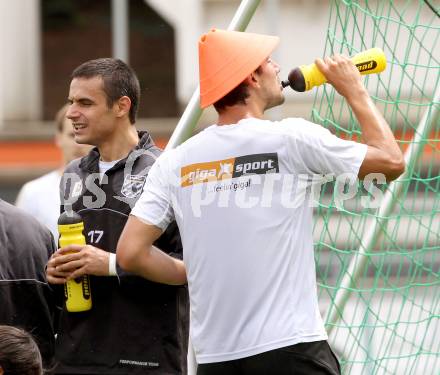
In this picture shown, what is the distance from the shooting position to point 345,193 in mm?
4074

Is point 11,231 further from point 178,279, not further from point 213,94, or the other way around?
point 213,94

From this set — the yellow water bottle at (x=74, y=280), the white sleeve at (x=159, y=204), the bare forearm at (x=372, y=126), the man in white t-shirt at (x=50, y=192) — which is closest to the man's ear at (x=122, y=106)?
the yellow water bottle at (x=74, y=280)

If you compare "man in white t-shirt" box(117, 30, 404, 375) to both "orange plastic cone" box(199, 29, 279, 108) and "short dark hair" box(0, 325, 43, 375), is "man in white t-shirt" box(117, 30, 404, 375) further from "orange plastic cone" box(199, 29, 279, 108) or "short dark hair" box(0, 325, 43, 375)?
"short dark hair" box(0, 325, 43, 375)

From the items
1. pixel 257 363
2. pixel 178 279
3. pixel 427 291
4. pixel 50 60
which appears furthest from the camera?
pixel 50 60

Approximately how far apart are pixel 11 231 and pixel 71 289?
13.8 inches

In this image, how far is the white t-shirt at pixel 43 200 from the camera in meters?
6.26

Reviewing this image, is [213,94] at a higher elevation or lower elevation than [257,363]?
higher

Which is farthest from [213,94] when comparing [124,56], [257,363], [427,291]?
[124,56]

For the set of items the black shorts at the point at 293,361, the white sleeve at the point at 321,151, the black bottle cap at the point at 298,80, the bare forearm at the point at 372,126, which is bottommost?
the black shorts at the point at 293,361

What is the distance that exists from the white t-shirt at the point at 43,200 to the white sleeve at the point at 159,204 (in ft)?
8.78

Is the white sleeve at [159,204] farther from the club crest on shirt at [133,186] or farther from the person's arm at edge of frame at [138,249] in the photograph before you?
the club crest on shirt at [133,186]

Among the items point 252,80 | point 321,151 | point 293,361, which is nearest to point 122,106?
point 252,80

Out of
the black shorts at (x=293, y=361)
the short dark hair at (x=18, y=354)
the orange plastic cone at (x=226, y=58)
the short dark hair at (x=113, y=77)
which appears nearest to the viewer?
the black shorts at (x=293, y=361)

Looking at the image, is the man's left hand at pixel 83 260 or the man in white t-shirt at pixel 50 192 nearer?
the man's left hand at pixel 83 260
